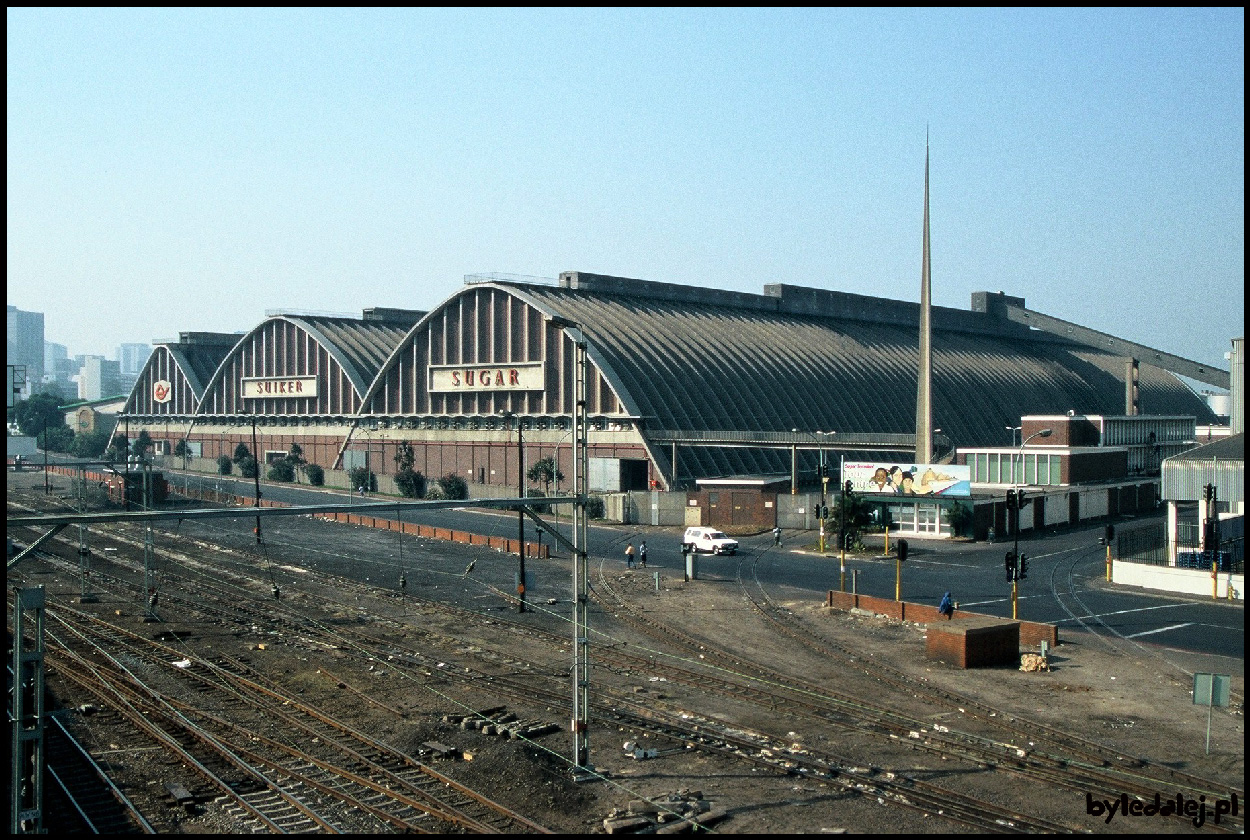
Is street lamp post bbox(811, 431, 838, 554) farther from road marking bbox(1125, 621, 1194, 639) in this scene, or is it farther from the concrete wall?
road marking bbox(1125, 621, 1194, 639)

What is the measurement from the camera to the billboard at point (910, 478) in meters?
61.5

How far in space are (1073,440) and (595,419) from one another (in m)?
33.6

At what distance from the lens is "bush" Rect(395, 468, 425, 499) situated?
8606 centimetres

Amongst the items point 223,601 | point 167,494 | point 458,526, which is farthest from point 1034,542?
point 167,494

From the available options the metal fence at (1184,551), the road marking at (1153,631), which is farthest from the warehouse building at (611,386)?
the road marking at (1153,631)

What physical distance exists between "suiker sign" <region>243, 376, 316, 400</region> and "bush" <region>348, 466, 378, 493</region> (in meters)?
14.9

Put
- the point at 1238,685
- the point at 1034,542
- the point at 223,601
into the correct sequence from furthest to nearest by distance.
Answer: the point at 1034,542 < the point at 223,601 < the point at 1238,685

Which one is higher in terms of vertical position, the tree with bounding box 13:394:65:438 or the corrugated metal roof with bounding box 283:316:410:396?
the corrugated metal roof with bounding box 283:316:410:396

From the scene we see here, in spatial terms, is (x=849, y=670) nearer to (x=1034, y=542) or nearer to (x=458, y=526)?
(x=1034, y=542)

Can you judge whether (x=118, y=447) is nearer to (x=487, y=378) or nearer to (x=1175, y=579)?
(x=487, y=378)

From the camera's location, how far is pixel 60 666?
104 feet

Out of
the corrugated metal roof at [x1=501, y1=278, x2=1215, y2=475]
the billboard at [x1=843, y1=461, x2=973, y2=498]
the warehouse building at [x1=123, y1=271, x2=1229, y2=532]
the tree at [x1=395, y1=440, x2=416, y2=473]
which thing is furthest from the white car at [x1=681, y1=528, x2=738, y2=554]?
the tree at [x1=395, y1=440, x2=416, y2=473]

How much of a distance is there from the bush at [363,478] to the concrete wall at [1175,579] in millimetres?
59068

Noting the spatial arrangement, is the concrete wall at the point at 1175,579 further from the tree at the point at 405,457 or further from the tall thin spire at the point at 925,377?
the tree at the point at 405,457
